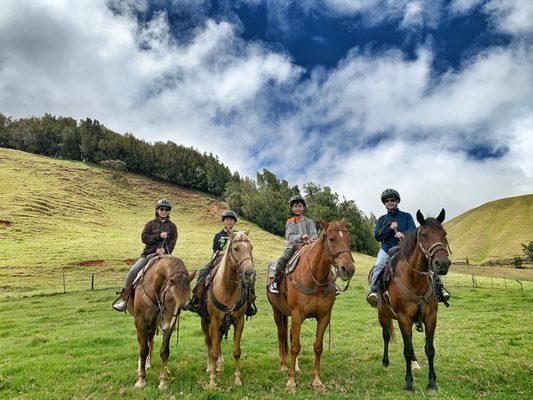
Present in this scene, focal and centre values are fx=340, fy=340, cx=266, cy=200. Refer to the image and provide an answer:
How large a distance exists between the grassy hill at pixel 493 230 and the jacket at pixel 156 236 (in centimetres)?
11146

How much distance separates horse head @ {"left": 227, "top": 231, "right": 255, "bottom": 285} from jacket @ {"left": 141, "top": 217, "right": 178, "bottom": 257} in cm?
272

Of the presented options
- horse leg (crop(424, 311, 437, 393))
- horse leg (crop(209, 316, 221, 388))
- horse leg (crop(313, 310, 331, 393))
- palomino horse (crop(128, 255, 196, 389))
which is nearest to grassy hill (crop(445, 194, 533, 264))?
horse leg (crop(424, 311, 437, 393))

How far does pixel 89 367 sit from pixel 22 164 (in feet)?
292

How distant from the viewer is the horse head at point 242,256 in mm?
7363

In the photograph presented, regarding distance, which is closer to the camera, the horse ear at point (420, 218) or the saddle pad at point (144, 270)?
the horse ear at point (420, 218)

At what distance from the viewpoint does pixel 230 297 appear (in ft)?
27.5

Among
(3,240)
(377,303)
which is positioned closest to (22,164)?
(3,240)

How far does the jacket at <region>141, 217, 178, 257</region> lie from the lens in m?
9.83

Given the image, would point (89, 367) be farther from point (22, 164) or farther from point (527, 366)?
point (22, 164)

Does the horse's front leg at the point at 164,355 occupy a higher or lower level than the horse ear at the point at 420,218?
lower

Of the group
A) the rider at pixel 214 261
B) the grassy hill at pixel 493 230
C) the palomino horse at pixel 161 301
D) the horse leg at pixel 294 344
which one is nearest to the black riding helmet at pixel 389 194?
the horse leg at pixel 294 344

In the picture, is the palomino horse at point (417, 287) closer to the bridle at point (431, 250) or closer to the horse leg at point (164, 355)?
the bridle at point (431, 250)

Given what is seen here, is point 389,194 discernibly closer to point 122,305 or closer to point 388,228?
point 388,228

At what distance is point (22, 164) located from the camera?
3157 inches
